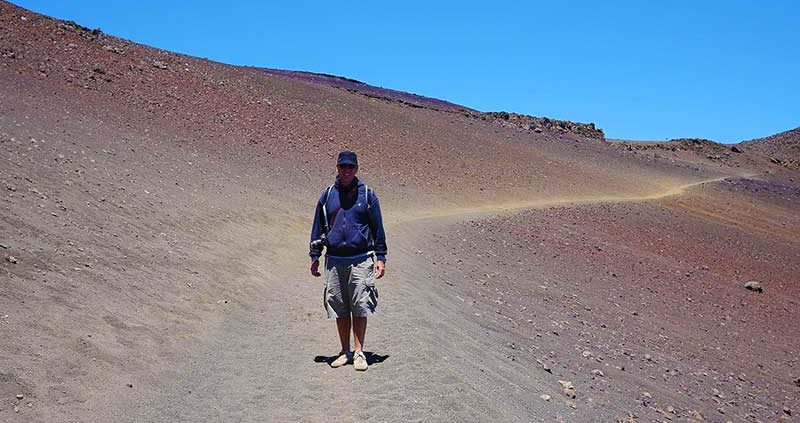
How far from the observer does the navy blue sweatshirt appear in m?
5.81

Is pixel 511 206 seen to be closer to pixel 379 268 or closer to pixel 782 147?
pixel 379 268

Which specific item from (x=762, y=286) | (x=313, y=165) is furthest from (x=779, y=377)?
(x=313, y=165)

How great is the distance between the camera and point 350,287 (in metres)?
5.88

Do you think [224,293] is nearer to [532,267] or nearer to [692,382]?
[692,382]

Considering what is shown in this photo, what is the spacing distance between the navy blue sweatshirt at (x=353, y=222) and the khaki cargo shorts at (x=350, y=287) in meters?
0.08

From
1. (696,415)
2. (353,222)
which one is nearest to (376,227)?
(353,222)

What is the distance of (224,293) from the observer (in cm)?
864

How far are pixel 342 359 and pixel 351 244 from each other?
→ 3.18 ft

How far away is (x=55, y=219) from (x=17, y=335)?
310 cm

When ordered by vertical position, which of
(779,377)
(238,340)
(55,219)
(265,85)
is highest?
(265,85)

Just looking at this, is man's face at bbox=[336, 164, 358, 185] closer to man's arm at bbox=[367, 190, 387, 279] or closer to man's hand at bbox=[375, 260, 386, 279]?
man's arm at bbox=[367, 190, 387, 279]

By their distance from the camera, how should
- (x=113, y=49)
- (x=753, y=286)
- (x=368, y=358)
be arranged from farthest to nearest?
(x=113, y=49), (x=753, y=286), (x=368, y=358)

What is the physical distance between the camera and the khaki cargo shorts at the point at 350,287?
5.83m

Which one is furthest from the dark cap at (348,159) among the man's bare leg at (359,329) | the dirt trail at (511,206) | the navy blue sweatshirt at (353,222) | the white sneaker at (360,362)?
the dirt trail at (511,206)
